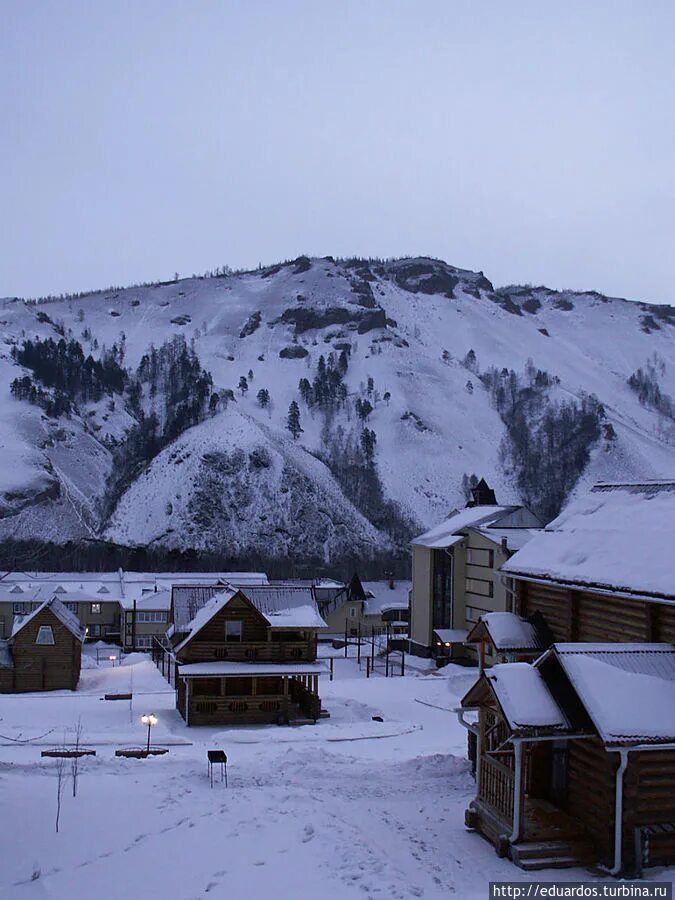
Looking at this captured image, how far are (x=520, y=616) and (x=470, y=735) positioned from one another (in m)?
3.06

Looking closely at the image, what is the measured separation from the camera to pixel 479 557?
53219mm

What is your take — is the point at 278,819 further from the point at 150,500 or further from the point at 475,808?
the point at 150,500

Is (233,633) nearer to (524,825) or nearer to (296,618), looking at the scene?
(296,618)

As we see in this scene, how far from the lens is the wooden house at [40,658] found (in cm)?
3912

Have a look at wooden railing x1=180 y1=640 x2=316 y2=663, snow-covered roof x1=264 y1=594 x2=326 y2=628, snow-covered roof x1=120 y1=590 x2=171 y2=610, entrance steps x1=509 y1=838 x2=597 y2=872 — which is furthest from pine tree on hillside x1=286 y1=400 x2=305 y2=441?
entrance steps x1=509 y1=838 x2=597 y2=872

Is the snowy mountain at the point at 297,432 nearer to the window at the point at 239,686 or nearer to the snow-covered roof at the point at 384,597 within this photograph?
the snow-covered roof at the point at 384,597

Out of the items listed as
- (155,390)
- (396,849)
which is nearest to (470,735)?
(396,849)

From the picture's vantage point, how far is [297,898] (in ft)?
32.8

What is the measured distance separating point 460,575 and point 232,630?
85.8ft

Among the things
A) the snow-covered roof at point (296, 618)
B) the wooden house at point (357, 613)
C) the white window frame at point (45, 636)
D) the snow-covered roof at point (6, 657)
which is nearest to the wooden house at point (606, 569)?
the snow-covered roof at point (296, 618)

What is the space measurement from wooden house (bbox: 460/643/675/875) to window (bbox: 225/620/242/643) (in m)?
19.5

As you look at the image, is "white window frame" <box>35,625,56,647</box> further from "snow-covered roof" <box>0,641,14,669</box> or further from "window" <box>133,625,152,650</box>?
"window" <box>133,625,152,650</box>

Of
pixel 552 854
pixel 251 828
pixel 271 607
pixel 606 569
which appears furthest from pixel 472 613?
pixel 251 828

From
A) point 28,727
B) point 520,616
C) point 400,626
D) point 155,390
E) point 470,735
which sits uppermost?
point 155,390
